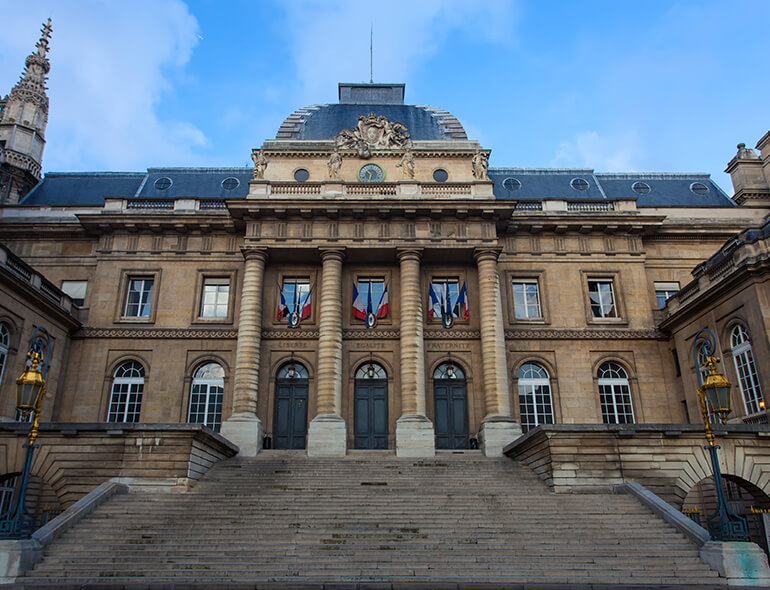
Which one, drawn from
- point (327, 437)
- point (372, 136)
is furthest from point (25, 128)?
point (327, 437)

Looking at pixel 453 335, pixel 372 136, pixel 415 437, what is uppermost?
A: pixel 372 136

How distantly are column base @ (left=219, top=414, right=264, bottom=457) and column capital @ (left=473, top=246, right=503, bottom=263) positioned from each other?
10776 millimetres

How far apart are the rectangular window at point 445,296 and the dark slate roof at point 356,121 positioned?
7409 millimetres

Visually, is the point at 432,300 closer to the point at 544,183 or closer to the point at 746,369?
the point at 544,183

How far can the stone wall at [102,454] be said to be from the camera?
1597 cm

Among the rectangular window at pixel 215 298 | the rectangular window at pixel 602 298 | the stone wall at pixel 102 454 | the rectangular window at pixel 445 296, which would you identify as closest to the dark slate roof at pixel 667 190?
the rectangular window at pixel 602 298

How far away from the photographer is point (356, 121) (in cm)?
2919

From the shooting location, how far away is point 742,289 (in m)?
20.2

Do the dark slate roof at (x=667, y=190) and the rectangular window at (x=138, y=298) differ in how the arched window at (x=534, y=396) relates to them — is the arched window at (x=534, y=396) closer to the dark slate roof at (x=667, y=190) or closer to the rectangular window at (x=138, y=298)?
the dark slate roof at (x=667, y=190)

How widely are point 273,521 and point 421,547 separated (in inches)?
145

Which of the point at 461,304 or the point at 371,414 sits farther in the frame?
the point at 461,304

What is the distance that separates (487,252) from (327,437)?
970cm

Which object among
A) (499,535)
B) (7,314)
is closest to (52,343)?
(7,314)

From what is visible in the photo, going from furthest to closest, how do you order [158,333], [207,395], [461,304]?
[158,333], [461,304], [207,395]
